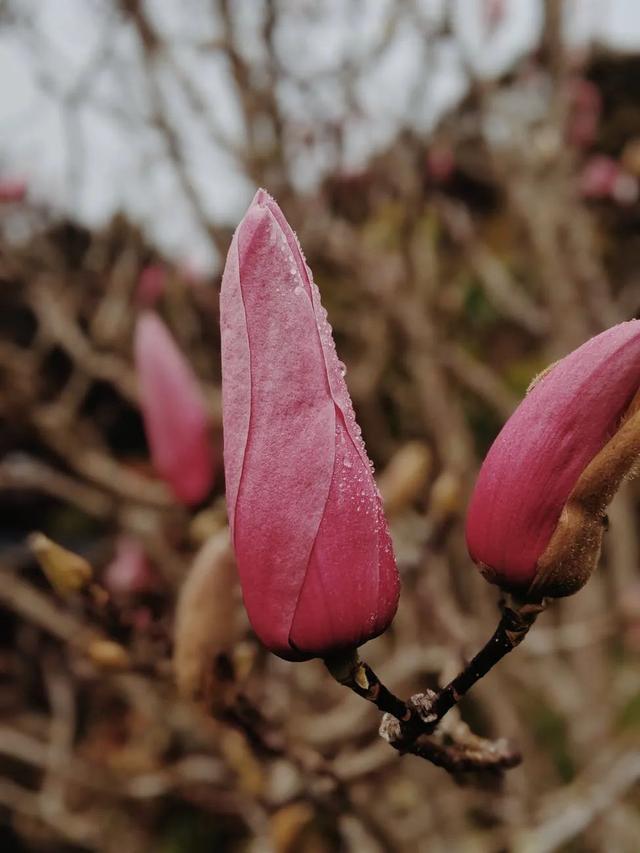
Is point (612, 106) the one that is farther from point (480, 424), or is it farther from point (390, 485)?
point (390, 485)

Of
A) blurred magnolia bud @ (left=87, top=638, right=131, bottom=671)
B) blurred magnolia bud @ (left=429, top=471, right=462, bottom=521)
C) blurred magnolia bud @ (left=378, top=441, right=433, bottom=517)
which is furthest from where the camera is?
blurred magnolia bud @ (left=378, top=441, right=433, bottom=517)

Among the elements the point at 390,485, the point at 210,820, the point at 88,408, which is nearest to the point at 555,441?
the point at 390,485

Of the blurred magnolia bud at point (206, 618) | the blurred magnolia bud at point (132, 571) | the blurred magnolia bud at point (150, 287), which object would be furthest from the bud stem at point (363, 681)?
the blurred magnolia bud at point (150, 287)

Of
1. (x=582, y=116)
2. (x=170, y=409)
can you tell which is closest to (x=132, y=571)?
(x=170, y=409)

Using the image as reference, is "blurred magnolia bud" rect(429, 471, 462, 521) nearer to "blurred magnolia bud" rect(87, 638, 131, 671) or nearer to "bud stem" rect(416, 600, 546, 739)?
"blurred magnolia bud" rect(87, 638, 131, 671)

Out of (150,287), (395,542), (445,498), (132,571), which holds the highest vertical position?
(445,498)

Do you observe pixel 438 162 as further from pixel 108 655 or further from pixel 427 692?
pixel 427 692

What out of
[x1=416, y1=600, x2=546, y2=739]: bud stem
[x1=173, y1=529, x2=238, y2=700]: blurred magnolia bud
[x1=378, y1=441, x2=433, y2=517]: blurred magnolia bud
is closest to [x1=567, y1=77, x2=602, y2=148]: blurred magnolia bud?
[x1=378, y1=441, x2=433, y2=517]: blurred magnolia bud
